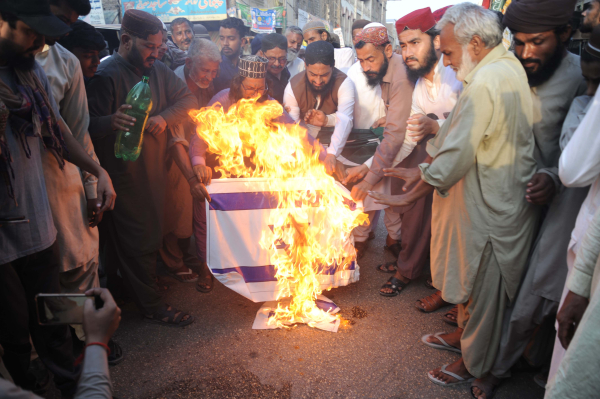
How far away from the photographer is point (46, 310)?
172cm

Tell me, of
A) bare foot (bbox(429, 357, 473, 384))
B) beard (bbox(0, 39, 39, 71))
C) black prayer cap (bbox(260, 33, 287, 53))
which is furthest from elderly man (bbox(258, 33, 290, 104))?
bare foot (bbox(429, 357, 473, 384))

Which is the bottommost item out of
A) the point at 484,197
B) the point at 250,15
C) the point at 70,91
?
the point at 484,197

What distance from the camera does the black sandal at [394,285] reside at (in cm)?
433

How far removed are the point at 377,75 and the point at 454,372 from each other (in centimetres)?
343

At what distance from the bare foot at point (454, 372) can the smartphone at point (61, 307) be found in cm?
256

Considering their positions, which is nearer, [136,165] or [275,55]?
[136,165]

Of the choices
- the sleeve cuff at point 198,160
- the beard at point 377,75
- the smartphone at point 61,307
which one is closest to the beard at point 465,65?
the beard at point 377,75

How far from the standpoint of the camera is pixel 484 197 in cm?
278

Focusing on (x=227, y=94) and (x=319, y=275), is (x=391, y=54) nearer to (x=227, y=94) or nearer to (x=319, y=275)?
(x=227, y=94)

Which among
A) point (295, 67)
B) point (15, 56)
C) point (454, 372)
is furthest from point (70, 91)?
point (295, 67)

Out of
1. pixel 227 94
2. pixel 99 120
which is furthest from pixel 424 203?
pixel 99 120

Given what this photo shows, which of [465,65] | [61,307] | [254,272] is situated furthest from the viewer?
[254,272]

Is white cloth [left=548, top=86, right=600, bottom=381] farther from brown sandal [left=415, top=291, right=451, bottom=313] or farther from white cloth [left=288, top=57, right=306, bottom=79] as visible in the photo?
white cloth [left=288, top=57, right=306, bottom=79]

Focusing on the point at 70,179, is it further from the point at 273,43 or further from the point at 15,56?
the point at 273,43
